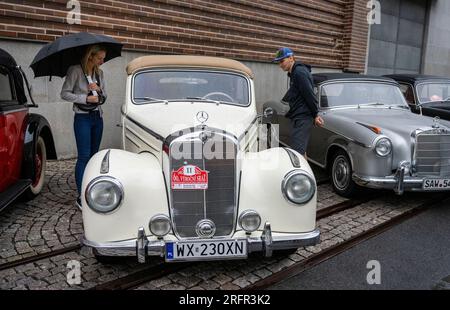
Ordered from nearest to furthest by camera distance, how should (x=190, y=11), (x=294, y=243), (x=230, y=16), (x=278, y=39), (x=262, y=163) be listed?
(x=294, y=243), (x=262, y=163), (x=190, y=11), (x=230, y=16), (x=278, y=39)

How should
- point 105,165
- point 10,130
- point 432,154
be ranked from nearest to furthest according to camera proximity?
1. point 105,165
2. point 10,130
3. point 432,154

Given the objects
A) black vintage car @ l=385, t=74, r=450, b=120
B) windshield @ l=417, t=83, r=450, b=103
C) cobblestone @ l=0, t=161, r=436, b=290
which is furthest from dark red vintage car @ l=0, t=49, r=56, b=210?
windshield @ l=417, t=83, r=450, b=103

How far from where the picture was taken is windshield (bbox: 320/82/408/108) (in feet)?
19.2

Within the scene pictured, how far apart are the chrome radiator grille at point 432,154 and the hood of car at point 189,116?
82.7 inches

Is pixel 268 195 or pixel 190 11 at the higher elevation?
pixel 190 11

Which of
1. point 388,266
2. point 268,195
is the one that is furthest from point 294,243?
point 388,266

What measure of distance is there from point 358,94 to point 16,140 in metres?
4.66

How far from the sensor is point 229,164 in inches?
119

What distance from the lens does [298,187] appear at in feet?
10.0

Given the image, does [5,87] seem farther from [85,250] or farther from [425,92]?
[425,92]

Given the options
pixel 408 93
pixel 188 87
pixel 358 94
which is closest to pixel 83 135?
pixel 188 87

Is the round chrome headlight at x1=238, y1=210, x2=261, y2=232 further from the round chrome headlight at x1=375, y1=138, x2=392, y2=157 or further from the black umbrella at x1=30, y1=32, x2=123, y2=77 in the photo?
the black umbrella at x1=30, y1=32, x2=123, y2=77
